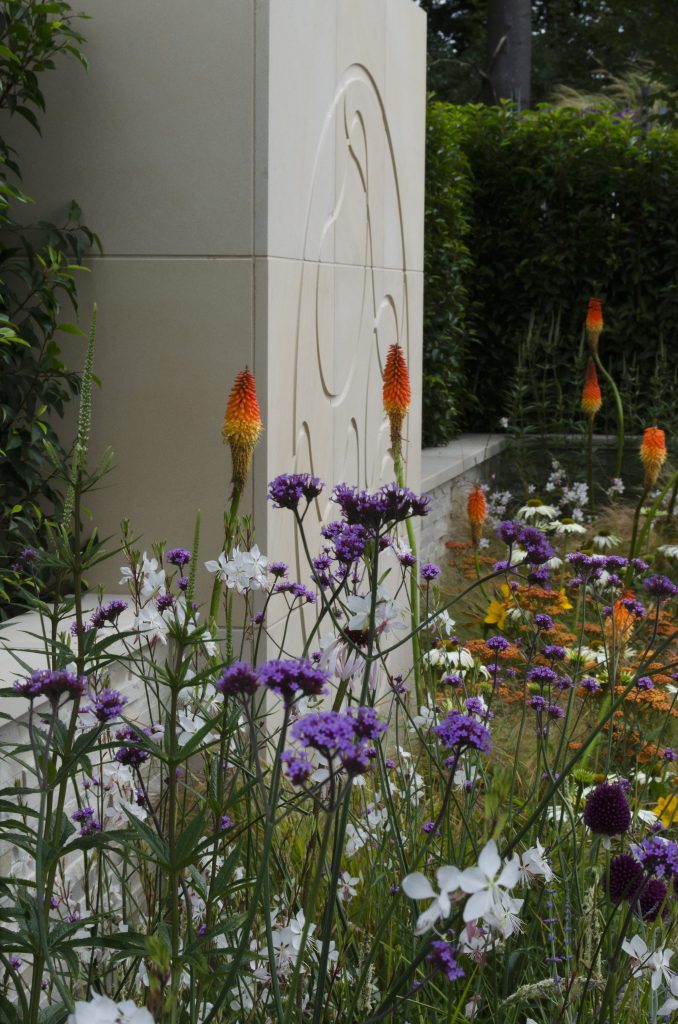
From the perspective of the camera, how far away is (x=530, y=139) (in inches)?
373

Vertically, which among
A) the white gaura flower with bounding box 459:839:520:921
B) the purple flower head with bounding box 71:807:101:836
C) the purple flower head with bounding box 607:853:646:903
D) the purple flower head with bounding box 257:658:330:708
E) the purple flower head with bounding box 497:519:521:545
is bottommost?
the purple flower head with bounding box 71:807:101:836

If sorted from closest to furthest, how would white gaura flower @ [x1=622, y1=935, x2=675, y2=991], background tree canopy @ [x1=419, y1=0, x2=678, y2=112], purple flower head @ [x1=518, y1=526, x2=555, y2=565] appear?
1. white gaura flower @ [x1=622, y1=935, x2=675, y2=991]
2. purple flower head @ [x1=518, y1=526, x2=555, y2=565]
3. background tree canopy @ [x1=419, y1=0, x2=678, y2=112]

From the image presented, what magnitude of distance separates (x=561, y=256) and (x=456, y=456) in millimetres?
2547

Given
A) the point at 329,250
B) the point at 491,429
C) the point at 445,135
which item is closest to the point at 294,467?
the point at 329,250

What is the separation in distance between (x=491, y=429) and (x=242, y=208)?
6.65m

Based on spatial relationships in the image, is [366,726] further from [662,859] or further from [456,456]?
[456,456]

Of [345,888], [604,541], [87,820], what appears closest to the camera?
[87,820]

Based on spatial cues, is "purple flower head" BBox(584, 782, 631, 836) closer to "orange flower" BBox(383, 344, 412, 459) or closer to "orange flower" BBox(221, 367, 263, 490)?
"orange flower" BBox(221, 367, 263, 490)

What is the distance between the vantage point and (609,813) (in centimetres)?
123

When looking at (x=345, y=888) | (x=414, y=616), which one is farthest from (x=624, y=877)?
(x=414, y=616)

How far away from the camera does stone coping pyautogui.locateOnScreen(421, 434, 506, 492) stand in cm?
673

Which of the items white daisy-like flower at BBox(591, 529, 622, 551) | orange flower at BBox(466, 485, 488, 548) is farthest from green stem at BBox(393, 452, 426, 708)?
white daisy-like flower at BBox(591, 529, 622, 551)

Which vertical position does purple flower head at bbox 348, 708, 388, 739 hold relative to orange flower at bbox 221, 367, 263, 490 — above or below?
below

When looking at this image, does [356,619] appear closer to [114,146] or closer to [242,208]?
[242,208]
